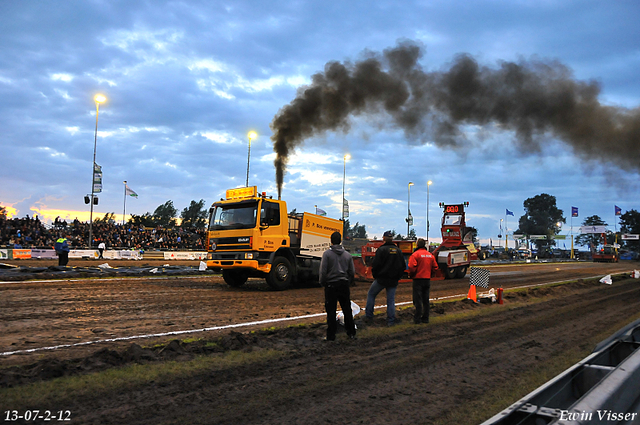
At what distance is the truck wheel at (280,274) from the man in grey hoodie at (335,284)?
7.41 meters

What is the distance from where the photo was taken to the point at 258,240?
1393cm

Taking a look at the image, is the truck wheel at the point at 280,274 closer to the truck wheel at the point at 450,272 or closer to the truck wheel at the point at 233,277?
the truck wheel at the point at 233,277

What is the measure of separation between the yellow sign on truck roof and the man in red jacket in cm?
700

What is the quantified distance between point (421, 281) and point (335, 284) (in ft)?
8.82

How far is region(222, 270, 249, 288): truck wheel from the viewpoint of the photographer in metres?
15.7

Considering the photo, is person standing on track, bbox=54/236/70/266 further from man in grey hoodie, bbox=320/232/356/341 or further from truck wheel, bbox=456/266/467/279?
truck wheel, bbox=456/266/467/279

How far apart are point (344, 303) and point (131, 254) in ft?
103

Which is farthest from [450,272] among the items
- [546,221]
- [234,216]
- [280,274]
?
[546,221]

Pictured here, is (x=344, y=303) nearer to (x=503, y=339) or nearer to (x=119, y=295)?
(x=503, y=339)

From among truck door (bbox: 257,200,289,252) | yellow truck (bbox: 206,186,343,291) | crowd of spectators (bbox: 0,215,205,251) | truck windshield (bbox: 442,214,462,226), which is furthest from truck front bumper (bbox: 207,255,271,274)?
crowd of spectators (bbox: 0,215,205,251)

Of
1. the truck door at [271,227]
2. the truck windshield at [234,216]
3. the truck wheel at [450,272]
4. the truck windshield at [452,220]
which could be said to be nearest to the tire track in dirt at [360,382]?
the truck door at [271,227]

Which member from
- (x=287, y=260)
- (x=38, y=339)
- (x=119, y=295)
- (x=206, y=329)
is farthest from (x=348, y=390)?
(x=287, y=260)

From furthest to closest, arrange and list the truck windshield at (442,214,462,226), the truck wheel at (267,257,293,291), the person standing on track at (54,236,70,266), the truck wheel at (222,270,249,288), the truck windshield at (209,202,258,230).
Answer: the truck windshield at (442,214,462,226), the person standing on track at (54,236,70,266), the truck wheel at (222,270,249,288), the truck wheel at (267,257,293,291), the truck windshield at (209,202,258,230)

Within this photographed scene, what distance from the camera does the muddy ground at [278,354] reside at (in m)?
3.97
